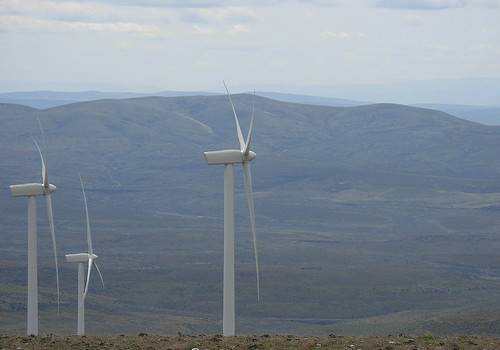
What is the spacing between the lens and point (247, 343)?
92.9 ft

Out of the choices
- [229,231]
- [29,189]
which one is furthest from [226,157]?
[29,189]

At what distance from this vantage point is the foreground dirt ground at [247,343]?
27.4 m

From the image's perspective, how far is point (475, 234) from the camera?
171 meters

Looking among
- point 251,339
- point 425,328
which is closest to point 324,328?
point 425,328

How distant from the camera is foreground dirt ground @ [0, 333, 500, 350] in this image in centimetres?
2742

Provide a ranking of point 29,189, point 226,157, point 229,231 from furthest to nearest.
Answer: point 29,189 < point 226,157 < point 229,231

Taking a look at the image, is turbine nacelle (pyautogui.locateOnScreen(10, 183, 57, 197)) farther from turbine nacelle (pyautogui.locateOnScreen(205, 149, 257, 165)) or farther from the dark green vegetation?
the dark green vegetation

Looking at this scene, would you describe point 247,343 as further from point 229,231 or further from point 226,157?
point 226,157

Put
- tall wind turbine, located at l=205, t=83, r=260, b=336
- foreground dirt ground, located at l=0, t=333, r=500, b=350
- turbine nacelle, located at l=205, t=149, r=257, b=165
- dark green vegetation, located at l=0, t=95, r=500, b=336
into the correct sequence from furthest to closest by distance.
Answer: dark green vegetation, located at l=0, t=95, r=500, b=336
turbine nacelle, located at l=205, t=149, r=257, b=165
tall wind turbine, located at l=205, t=83, r=260, b=336
foreground dirt ground, located at l=0, t=333, r=500, b=350

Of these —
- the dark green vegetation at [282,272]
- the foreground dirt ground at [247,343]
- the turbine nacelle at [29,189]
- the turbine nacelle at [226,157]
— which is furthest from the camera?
the dark green vegetation at [282,272]

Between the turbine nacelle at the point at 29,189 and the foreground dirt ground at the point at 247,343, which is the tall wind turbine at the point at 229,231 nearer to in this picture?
the foreground dirt ground at the point at 247,343

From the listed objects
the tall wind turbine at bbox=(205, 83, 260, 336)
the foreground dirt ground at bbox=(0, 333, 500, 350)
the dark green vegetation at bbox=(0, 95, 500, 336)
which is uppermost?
the tall wind turbine at bbox=(205, 83, 260, 336)

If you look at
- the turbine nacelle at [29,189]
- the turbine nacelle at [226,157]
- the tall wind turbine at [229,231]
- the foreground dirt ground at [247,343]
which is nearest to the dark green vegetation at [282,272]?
the turbine nacelle at [29,189]

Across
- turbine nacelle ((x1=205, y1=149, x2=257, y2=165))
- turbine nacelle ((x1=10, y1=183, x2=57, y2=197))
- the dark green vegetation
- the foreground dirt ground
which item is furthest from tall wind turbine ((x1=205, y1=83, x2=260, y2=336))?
the dark green vegetation
